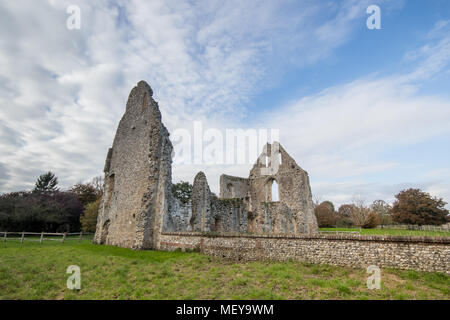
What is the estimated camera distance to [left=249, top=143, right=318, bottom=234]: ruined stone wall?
20.8m

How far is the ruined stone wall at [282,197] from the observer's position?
68.2 ft

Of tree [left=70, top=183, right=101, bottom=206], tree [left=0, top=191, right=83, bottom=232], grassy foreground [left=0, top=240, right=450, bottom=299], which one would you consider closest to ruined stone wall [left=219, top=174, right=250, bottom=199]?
grassy foreground [left=0, top=240, right=450, bottom=299]

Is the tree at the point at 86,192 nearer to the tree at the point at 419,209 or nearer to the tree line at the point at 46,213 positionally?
the tree line at the point at 46,213

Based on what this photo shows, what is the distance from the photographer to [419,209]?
3139 centimetres

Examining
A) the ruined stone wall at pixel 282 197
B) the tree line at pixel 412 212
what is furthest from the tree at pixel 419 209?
the ruined stone wall at pixel 282 197

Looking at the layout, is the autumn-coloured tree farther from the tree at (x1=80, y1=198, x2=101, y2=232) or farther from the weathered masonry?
the tree at (x1=80, y1=198, x2=101, y2=232)

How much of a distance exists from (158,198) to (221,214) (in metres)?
4.85

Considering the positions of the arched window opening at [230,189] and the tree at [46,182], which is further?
the tree at [46,182]

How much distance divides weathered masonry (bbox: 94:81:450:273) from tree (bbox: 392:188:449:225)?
1895 cm

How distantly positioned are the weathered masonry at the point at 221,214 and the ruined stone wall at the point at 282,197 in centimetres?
9

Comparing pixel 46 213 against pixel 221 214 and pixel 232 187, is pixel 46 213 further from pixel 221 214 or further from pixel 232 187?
pixel 221 214

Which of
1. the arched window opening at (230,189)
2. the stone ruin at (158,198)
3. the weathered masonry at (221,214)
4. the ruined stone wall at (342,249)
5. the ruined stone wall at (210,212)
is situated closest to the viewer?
the ruined stone wall at (342,249)

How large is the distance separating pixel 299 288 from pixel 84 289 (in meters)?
5.83
